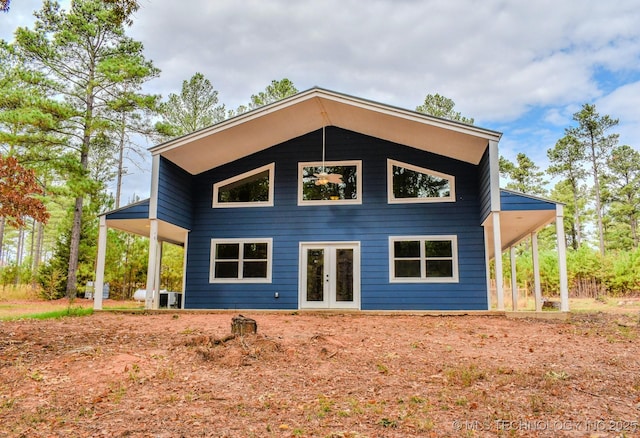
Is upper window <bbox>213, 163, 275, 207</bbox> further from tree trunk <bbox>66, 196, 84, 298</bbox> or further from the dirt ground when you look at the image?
tree trunk <bbox>66, 196, 84, 298</bbox>

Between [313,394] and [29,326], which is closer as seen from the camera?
[313,394]

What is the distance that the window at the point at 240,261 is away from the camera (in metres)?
11.7

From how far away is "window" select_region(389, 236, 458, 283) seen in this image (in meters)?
11.0

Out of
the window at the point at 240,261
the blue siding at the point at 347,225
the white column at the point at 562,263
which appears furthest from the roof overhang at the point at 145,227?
the white column at the point at 562,263

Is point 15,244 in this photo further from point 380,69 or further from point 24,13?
point 380,69

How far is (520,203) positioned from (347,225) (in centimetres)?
411

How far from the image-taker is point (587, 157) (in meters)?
29.9

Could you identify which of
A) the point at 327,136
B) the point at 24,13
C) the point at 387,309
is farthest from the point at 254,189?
the point at 24,13

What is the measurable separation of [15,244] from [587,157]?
49.5 m

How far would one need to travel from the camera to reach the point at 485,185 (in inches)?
405

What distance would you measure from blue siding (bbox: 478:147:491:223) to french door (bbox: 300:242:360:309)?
3.14 m

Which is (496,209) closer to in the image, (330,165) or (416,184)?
(416,184)

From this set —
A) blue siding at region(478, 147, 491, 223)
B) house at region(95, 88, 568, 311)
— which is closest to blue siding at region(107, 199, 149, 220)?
house at region(95, 88, 568, 311)

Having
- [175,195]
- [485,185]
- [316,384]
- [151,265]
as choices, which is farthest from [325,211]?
[316,384]
